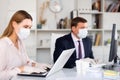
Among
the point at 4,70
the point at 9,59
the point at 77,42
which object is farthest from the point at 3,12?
the point at 4,70

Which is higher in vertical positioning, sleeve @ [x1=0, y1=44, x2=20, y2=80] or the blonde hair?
the blonde hair

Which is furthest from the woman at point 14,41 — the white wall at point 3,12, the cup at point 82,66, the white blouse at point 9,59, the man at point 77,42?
the white wall at point 3,12

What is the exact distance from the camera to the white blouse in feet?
6.46

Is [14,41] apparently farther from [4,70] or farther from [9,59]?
[4,70]

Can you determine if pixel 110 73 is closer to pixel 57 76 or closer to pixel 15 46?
pixel 57 76

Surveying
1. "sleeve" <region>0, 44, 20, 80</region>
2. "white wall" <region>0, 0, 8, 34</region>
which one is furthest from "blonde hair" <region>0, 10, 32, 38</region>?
"white wall" <region>0, 0, 8, 34</region>

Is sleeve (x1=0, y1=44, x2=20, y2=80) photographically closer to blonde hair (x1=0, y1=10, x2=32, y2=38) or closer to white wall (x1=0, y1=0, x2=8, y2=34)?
blonde hair (x1=0, y1=10, x2=32, y2=38)

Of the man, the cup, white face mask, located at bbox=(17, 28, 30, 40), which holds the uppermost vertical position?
white face mask, located at bbox=(17, 28, 30, 40)

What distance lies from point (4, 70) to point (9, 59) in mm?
164

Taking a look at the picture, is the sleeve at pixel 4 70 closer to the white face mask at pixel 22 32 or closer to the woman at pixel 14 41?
the woman at pixel 14 41

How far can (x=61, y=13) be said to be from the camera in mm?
4516

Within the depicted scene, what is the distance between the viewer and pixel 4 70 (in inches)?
79.2

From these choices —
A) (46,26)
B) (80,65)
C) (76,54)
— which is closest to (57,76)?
(80,65)

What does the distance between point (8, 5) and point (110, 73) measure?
277 cm
